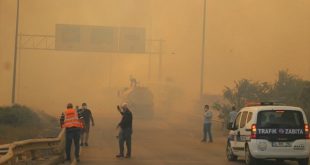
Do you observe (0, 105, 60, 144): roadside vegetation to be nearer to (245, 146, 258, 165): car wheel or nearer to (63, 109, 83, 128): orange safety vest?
(63, 109, 83, 128): orange safety vest

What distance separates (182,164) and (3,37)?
118 ft

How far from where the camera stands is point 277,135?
12.0 metres

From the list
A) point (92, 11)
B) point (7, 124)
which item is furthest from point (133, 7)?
point (7, 124)

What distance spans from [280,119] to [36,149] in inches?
200

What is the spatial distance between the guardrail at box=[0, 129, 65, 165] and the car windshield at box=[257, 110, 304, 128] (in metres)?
4.56

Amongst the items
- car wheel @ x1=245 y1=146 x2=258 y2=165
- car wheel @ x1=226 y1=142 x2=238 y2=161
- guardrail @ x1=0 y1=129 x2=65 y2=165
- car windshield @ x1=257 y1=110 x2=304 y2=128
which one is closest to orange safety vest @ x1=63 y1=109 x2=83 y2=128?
guardrail @ x1=0 y1=129 x2=65 y2=165

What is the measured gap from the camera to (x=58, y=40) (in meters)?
38.0

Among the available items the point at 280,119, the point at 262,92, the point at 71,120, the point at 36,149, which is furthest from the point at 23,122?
the point at 280,119

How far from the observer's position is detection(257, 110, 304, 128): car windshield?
39.4ft

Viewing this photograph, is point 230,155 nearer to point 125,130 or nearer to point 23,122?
point 125,130

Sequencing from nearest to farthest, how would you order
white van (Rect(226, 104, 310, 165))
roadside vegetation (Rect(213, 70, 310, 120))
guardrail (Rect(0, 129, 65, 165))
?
guardrail (Rect(0, 129, 65, 165)) → white van (Rect(226, 104, 310, 165)) → roadside vegetation (Rect(213, 70, 310, 120))

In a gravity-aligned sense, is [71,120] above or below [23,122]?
above

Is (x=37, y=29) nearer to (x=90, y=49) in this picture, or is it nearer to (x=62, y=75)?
(x=62, y=75)

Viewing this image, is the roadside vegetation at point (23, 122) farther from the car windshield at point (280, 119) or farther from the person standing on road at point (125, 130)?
the car windshield at point (280, 119)
